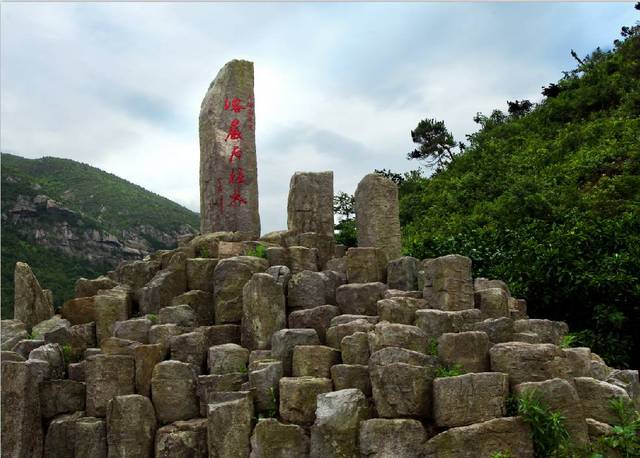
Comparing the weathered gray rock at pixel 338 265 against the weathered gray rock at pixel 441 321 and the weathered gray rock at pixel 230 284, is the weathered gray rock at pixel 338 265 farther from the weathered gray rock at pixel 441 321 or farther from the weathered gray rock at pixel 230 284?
the weathered gray rock at pixel 441 321

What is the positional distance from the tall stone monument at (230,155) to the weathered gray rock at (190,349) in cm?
344

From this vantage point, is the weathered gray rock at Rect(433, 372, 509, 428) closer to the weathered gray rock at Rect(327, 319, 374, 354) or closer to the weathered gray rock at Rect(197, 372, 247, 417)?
the weathered gray rock at Rect(327, 319, 374, 354)

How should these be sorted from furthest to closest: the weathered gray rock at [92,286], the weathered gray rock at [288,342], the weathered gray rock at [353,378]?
1. the weathered gray rock at [92,286]
2. the weathered gray rock at [288,342]
3. the weathered gray rock at [353,378]

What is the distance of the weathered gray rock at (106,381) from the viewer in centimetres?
782

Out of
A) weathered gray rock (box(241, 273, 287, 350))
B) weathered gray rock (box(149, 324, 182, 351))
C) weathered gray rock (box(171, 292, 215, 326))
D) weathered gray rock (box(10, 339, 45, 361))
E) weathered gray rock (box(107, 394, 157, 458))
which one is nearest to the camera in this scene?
weathered gray rock (box(107, 394, 157, 458))

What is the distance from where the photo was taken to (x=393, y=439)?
6.10m

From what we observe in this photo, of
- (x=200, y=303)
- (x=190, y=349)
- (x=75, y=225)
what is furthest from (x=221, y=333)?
(x=75, y=225)

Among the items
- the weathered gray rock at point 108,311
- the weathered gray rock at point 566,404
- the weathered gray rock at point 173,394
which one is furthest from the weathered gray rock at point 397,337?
the weathered gray rock at point 108,311

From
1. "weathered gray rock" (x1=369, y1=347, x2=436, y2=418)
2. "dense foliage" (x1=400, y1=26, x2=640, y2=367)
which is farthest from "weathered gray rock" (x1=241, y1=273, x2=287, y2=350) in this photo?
"dense foliage" (x1=400, y1=26, x2=640, y2=367)

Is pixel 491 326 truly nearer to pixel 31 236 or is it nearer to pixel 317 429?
pixel 317 429

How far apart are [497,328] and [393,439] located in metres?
1.98

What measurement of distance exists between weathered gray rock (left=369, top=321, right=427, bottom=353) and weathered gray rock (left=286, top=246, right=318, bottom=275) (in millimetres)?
2538

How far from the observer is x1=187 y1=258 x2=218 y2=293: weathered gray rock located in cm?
935

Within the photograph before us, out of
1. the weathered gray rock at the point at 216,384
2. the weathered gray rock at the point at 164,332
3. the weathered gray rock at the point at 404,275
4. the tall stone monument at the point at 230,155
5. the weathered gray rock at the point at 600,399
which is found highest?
the tall stone monument at the point at 230,155
